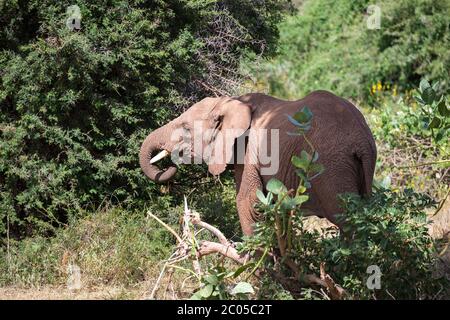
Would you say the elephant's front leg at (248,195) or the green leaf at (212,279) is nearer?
the green leaf at (212,279)

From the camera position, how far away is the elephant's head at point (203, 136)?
7.46 m

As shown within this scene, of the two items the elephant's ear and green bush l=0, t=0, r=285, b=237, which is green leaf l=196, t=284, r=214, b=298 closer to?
the elephant's ear

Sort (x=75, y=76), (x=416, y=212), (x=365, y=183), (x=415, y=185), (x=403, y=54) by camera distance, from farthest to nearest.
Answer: (x=403, y=54), (x=415, y=185), (x=75, y=76), (x=365, y=183), (x=416, y=212)

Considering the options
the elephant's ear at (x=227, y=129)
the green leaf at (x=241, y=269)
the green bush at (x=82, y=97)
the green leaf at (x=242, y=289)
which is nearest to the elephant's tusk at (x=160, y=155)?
the elephant's ear at (x=227, y=129)

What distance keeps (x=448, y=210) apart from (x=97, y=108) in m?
4.48

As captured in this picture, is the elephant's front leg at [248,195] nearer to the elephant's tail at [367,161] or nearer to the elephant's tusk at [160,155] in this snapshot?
the elephant's tusk at [160,155]

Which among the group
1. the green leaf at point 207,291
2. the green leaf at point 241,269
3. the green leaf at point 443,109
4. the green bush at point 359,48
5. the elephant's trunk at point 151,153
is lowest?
the green bush at point 359,48

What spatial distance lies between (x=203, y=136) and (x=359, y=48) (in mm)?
9885

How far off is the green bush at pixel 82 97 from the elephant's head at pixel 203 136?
65 centimetres

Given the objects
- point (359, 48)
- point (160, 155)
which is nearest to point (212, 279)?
point (160, 155)

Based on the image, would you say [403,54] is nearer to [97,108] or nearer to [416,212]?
[97,108]
